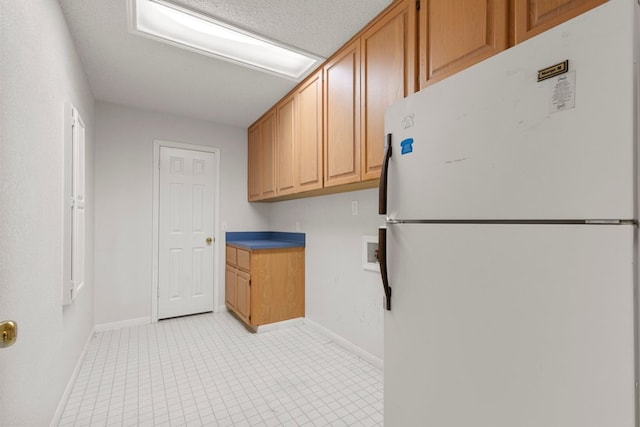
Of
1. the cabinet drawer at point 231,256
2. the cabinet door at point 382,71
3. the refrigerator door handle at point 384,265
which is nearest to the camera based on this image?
the refrigerator door handle at point 384,265

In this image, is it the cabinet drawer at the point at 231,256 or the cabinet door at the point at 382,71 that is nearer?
the cabinet door at the point at 382,71

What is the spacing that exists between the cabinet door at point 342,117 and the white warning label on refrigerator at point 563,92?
1.22 m

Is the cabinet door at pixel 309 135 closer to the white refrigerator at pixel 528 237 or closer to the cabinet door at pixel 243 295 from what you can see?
the cabinet door at pixel 243 295

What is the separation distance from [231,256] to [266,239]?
56cm

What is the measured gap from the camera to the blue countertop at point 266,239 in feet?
10.3

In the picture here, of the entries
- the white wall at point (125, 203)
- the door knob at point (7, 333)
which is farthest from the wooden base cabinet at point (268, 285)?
the door knob at point (7, 333)

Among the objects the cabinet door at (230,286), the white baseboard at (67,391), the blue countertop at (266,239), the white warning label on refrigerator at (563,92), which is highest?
the white warning label on refrigerator at (563,92)

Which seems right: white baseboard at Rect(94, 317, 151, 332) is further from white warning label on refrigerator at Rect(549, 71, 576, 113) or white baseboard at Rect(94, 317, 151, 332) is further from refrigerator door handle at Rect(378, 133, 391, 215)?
white warning label on refrigerator at Rect(549, 71, 576, 113)

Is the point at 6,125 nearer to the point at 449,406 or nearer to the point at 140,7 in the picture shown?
the point at 140,7

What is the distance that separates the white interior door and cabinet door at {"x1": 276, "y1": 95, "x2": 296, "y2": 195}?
3.71 feet

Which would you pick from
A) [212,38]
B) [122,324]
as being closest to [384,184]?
[212,38]

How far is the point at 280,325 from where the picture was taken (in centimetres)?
302

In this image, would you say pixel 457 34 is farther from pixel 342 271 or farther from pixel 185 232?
pixel 185 232

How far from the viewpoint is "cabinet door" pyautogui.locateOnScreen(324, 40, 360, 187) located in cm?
193
